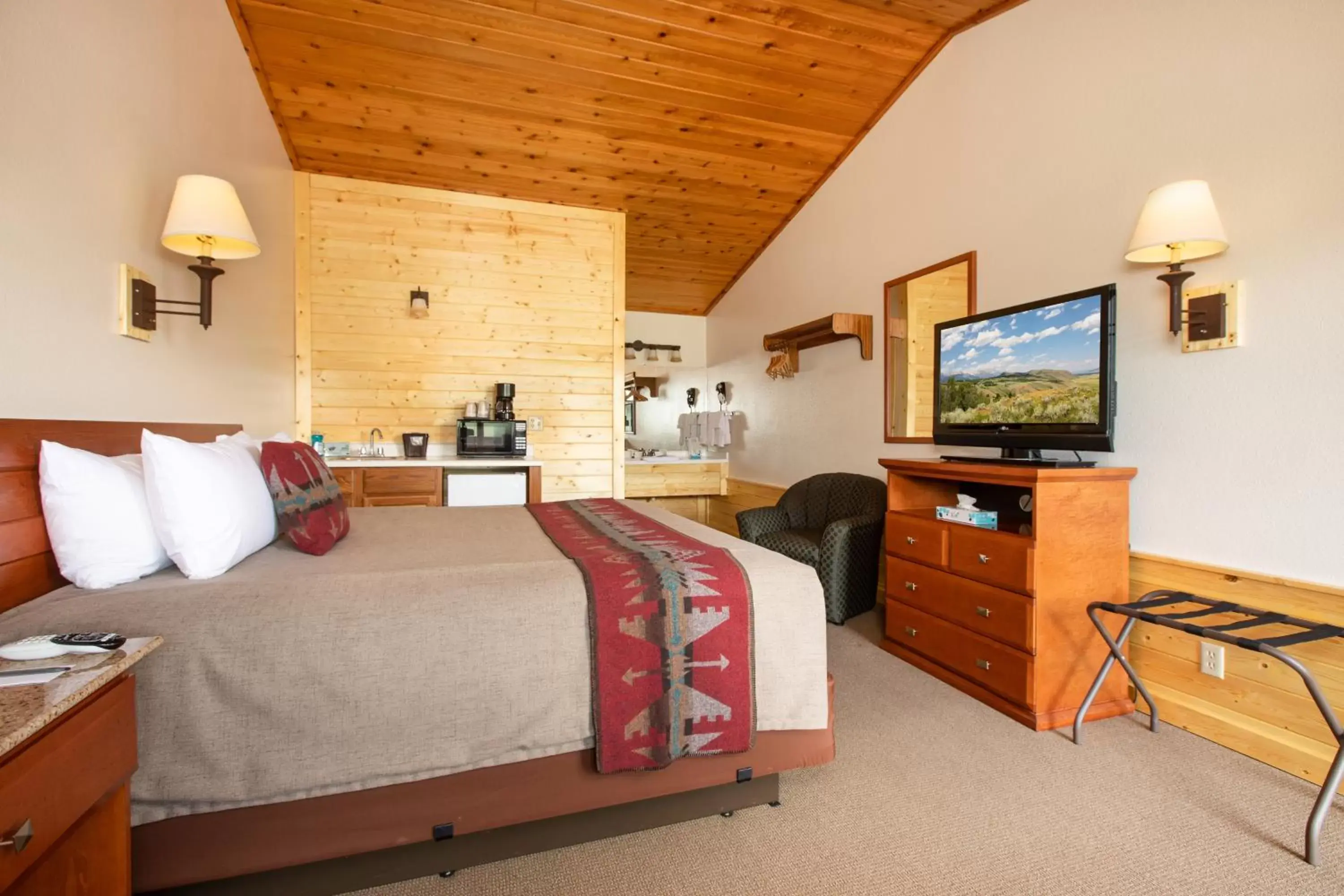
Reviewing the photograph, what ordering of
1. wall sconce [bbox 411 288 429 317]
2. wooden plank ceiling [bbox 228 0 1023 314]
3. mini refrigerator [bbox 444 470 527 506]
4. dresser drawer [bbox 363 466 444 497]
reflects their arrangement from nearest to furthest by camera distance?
wooden plank ceiling [bbox 228 0 1023 314]
dresser drawer [bbox 363 466 444 497]
mini refrigerator [bbox 444 470 527 506]
wall sconce [bbox 411 288 429 317]

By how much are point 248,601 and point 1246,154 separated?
10.8 ft

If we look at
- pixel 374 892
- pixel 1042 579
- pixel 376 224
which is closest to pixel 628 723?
pixel 374 892

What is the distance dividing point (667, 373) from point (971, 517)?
14.4 feet

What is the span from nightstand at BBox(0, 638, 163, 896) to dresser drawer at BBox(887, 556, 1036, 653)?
258 centimetres

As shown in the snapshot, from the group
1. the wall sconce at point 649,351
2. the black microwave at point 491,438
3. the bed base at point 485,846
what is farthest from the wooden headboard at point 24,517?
the wall sconce at point 649,351

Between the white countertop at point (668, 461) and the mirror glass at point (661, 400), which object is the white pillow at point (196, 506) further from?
the mirror glass at point (661, 400)

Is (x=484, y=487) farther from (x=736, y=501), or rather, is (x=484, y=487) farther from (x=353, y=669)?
(x=353, y=669)

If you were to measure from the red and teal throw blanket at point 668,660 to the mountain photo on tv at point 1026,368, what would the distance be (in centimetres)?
169

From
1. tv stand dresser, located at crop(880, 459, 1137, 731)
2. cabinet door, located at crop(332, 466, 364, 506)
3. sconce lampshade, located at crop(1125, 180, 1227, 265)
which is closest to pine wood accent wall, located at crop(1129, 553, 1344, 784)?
tv stand dresser, located at crop(880, 459, 1137, 731)

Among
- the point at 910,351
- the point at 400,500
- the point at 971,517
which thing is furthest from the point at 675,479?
the point at 971,517

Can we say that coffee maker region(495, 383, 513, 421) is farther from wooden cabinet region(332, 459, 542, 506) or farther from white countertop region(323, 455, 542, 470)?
wooden cabinet region(332, 459, 542, 506)

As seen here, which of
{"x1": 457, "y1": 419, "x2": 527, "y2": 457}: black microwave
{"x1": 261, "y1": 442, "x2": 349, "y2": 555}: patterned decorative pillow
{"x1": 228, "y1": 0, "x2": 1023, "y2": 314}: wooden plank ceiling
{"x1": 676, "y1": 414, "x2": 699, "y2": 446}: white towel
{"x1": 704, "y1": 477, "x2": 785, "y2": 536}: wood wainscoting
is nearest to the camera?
{"x1": 261, "y1": 442, "x2": 349, "y2": 555}: patterned decorative pillow

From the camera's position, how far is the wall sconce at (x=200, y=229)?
2.08m

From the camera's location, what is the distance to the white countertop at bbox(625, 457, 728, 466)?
609cm
